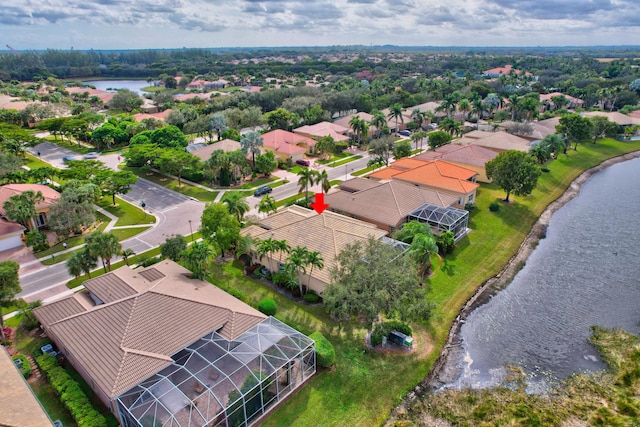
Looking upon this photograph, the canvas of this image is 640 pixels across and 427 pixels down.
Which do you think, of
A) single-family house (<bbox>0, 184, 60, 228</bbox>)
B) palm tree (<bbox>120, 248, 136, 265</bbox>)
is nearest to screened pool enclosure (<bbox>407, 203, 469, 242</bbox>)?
palm tree (<bbox>120, 248, 136, 265</bbox>)

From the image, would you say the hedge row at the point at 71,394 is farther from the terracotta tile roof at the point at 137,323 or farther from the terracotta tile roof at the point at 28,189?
the terracotta tile roof at the point at 28,189

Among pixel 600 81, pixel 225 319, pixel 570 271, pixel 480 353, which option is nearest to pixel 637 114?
pixel 600 81

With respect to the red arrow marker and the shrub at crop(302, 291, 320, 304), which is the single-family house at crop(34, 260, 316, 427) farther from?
the red arrow marker

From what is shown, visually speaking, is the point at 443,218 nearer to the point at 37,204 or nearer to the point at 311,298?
the point at 311,298

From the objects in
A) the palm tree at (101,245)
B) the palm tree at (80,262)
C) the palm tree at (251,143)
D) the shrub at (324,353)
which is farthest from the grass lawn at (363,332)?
the palm tree at (251,143)

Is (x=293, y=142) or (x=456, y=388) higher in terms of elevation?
(x=293, y=142)

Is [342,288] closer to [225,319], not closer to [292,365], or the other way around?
[292,365]
